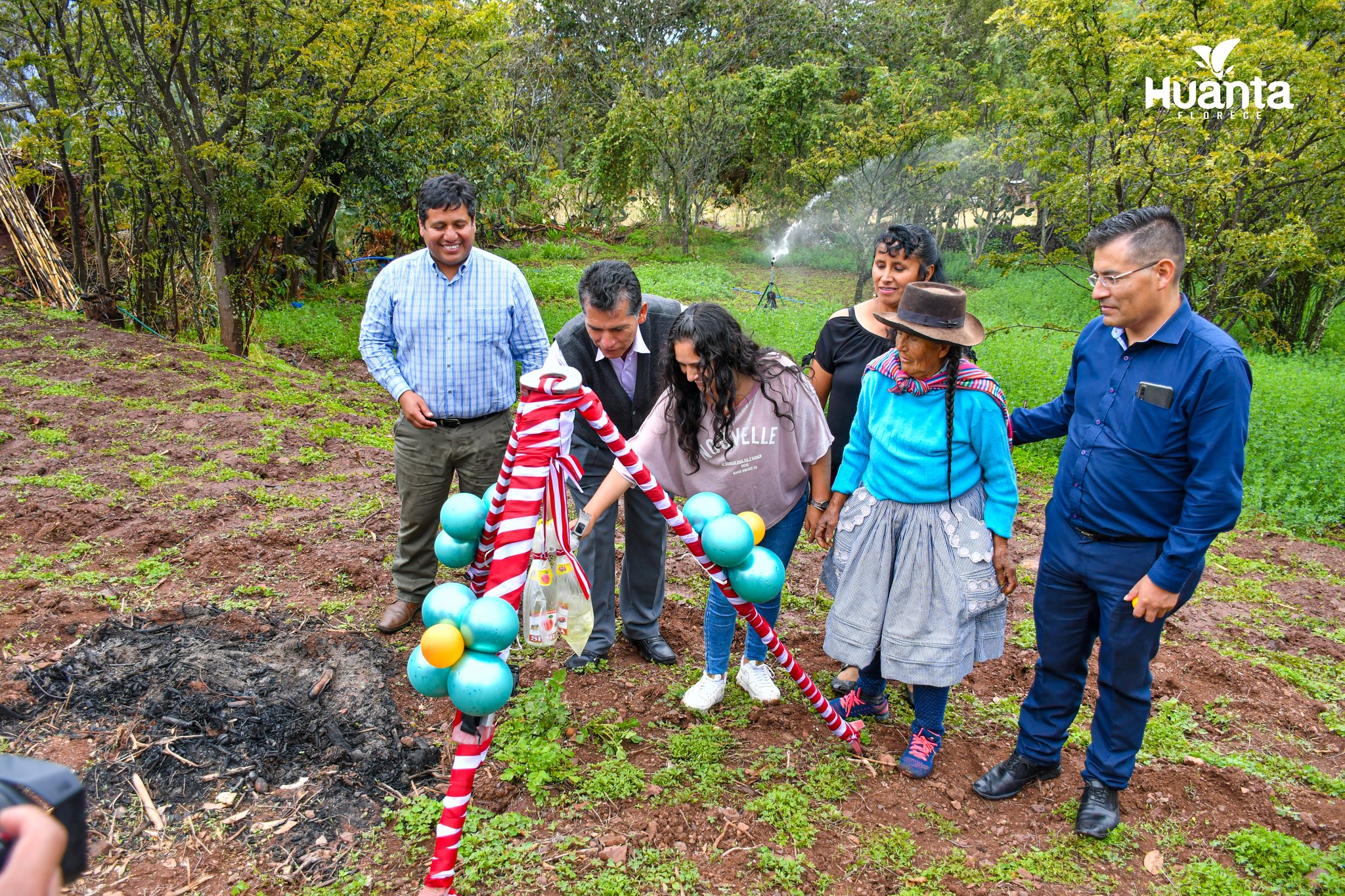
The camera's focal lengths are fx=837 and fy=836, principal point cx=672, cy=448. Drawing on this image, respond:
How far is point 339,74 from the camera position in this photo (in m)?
8.62

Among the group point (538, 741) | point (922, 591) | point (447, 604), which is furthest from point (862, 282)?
point (447, 604)

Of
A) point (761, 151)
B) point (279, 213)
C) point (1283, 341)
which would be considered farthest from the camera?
point (761, 151)

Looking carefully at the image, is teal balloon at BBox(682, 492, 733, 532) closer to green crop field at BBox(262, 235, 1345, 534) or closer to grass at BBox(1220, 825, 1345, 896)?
grass at BBox(1220, 825, 1345, 896)

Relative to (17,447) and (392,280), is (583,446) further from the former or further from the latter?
(17,447)

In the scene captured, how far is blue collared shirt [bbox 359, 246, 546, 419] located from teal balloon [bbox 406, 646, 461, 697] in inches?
68.1

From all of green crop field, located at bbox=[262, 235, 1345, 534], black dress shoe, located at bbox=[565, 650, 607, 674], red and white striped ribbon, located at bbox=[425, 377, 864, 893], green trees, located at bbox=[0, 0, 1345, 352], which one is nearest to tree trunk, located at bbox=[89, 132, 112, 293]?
green trees, located at bbox=[0, 0, 1345, 352]

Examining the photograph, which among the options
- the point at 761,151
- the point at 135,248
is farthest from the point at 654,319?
the point at 761,151

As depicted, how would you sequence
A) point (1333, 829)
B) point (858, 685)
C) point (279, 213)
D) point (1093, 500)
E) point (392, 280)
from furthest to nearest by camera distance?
1. point (279, 213)
2. point (392, 280)
3. point (858, 685)
4. point (1333, 829)
5. point (1093, 500)

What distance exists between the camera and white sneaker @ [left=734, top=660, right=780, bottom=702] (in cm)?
354

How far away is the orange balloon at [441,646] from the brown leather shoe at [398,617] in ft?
6.40

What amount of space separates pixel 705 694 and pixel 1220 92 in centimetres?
731

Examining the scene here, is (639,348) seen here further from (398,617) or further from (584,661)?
(398,617)

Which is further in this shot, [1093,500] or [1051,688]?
[1051,688]

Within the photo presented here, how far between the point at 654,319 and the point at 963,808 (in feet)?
7.37
